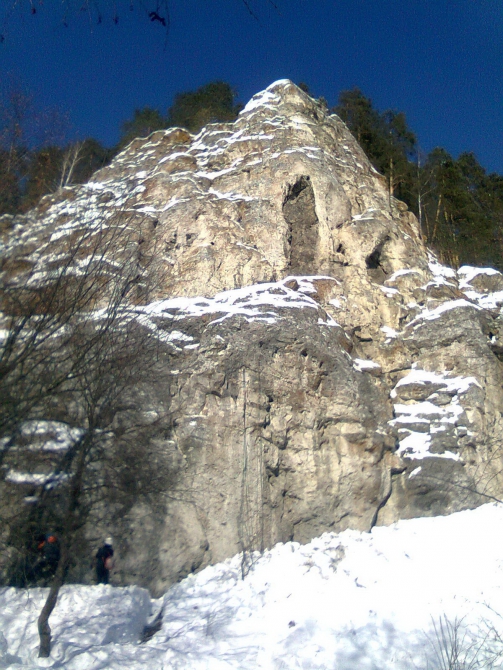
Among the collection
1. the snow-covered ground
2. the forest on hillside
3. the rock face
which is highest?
→ the forest on hillside

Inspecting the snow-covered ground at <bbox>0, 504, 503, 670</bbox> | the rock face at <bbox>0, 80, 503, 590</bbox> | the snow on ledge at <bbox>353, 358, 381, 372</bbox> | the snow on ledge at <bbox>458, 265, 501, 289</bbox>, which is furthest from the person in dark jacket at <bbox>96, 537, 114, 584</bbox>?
the snow on ledge at <bbox>458, 265, 501, 289</bbox>

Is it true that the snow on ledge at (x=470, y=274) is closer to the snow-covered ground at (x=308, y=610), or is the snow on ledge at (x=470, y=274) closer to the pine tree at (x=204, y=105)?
the snow-covered ground at (x=308, y=610)

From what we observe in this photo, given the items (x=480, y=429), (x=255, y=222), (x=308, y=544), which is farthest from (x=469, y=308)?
(x=308, y=544)

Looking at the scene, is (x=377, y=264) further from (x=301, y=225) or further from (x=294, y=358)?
(x=294, y=358)

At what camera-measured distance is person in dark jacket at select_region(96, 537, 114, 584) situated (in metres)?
9.23

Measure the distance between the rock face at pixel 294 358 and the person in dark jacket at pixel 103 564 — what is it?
0.33 m

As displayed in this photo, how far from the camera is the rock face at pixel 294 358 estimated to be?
10.2m

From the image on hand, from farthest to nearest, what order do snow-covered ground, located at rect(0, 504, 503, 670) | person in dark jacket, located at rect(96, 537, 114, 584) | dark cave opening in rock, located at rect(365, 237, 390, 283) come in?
dark cave opening in rock, located at rect(365, 237, 390, 283)
person in dark jacket, located at rect(96, 537, 114, 584)
snow-covered ground, located at rect(0, 504, 503, 670)

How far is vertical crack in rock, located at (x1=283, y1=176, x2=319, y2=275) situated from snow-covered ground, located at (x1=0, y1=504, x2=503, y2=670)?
7286mm

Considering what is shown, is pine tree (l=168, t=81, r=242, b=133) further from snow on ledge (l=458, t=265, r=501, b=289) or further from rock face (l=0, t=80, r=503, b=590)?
snow on ledge (l=458, t=265, r=501, b=289)

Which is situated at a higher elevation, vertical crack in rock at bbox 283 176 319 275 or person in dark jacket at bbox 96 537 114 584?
vertical crack in rock at bbox 283 176 319 275

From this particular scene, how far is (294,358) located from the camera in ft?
37.6

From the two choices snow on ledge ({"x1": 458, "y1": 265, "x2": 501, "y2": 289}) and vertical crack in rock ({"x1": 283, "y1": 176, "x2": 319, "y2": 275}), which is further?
snow on ledge ({"x1": 458, "y1": 265, "x2": 501, "y2": 289})

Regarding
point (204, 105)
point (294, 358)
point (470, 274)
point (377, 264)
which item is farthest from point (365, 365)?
point (204, 105)
